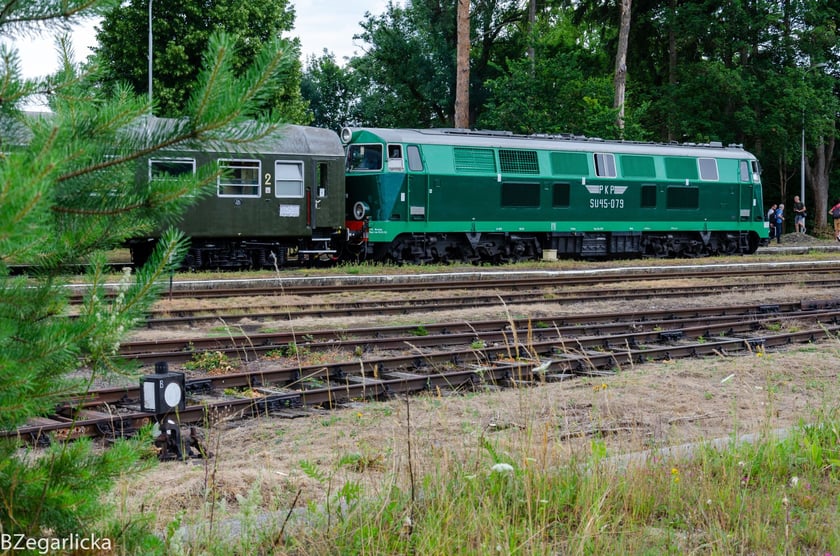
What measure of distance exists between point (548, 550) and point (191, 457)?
10.4 ft

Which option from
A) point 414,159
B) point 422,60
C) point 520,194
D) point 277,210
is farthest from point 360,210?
point 422,60

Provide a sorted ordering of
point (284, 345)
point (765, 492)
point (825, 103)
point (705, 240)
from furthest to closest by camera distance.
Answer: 1. point (825, 103)
2. point (705, 240)
3. point (284, 345)
4. point (765, 492)

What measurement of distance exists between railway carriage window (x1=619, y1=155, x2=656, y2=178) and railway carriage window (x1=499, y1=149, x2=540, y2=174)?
10.7ft

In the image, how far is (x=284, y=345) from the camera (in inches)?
442

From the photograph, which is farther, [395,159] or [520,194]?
[520,194]

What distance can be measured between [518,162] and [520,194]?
87 cm

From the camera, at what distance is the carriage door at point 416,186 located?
2398 centimetres

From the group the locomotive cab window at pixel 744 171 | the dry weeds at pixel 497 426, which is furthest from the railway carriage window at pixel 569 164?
the dry weeds at pixel 497 426

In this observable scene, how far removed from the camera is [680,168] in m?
29.2

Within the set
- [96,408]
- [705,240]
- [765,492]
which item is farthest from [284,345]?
[705,240]

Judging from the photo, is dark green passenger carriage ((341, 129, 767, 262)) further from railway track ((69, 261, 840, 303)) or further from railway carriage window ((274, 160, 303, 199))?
railway track ((69, 261, 840, 303))

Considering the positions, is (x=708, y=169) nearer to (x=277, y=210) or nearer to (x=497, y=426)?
(x=277, y=210)

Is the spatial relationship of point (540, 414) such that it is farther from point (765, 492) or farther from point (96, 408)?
point (96, 408)

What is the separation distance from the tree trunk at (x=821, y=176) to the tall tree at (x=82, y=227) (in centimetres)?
4799
